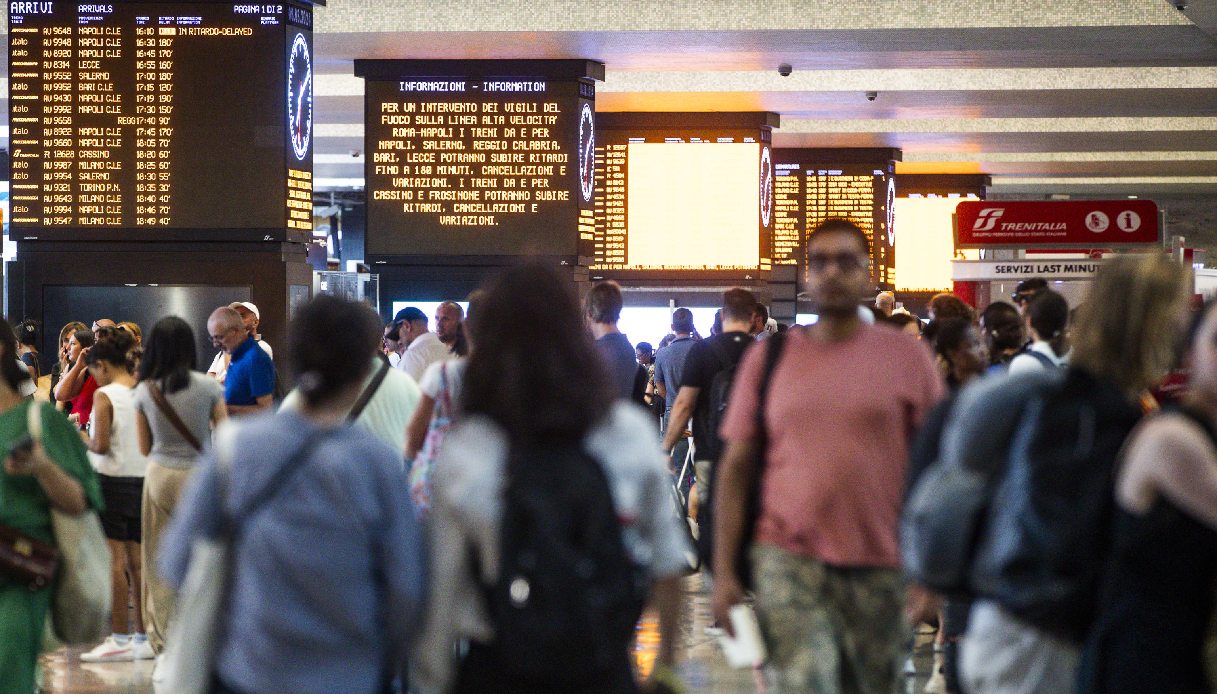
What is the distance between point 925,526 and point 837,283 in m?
0.87

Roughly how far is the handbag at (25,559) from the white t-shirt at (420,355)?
430 cm

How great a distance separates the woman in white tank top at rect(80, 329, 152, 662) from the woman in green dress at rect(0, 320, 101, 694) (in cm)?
301

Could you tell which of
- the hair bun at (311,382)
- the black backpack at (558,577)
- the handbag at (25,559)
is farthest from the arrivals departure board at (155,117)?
the black backpack at (558,577)

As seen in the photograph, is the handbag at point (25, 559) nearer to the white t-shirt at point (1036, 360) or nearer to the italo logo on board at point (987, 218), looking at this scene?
the white t-shirt at point (1036, 360)

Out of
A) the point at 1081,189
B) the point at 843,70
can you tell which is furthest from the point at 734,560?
the point at 1081,189

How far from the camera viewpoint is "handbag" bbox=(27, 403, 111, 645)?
4277 millimetres

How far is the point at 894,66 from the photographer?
14.8 m

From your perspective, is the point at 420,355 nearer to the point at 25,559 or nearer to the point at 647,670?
the point at 647,670

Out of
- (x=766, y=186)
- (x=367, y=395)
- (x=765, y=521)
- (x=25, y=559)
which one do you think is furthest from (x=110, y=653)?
(x=766, y=186)

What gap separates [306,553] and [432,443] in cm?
215

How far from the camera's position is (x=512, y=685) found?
284cm

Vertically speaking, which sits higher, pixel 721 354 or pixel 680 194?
pixel 680 194

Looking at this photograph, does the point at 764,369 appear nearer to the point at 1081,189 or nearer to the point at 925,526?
the point at 925,526

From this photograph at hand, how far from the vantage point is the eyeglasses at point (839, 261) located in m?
3.97
